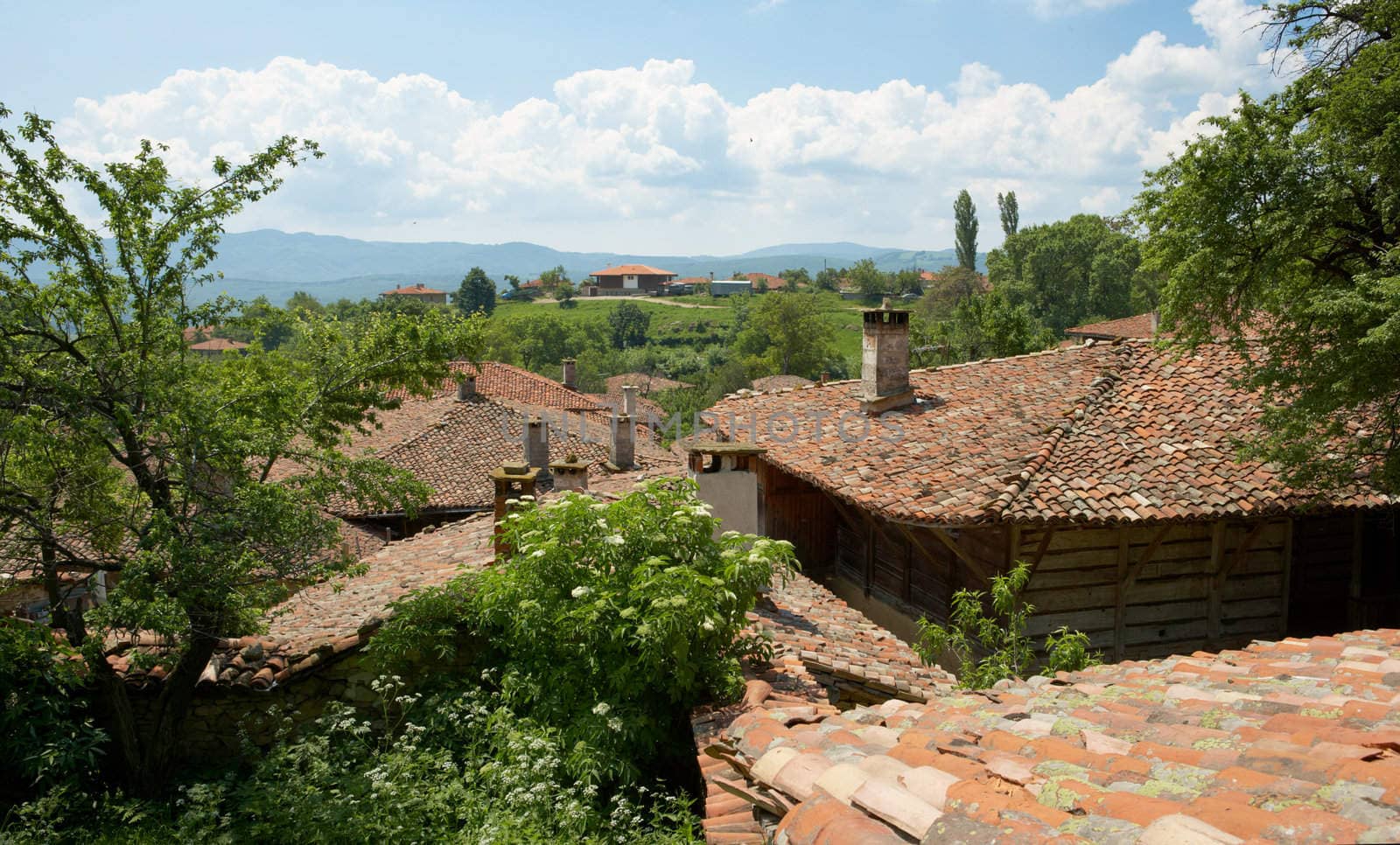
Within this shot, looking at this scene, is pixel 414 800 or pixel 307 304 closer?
pixel 414 800

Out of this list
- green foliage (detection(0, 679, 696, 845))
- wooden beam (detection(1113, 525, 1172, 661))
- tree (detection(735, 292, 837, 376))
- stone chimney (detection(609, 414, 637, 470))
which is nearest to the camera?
green foliage (detection(0, 679, 696, 845))

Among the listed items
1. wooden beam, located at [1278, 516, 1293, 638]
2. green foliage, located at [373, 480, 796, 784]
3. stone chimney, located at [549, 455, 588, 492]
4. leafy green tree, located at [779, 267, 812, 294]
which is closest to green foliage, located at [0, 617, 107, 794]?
green foliage, located at [373, 480, 796, 784]

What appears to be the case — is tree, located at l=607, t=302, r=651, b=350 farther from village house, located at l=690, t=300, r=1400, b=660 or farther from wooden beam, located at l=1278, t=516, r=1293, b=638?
wooden beam, located at l=1278, t=516, r=1293, b=638

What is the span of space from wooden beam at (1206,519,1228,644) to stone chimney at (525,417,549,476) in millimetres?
12551

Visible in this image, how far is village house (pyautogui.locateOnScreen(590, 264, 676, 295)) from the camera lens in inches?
5778

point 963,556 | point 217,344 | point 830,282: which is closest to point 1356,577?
point 963,556

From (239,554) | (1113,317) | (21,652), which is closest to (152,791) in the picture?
(21,652)

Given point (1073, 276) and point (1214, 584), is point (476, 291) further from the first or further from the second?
point (1214, 584)

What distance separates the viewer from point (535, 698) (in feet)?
18.5

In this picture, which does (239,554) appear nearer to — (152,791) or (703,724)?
(152,791)

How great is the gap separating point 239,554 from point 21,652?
4.62 ft

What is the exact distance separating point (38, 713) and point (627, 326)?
9203 cm

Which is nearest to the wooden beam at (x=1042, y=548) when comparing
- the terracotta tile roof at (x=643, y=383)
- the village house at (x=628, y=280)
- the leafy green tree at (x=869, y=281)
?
the terracotta tile roof at (x=643, y=383)

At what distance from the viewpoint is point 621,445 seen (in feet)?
69.0
